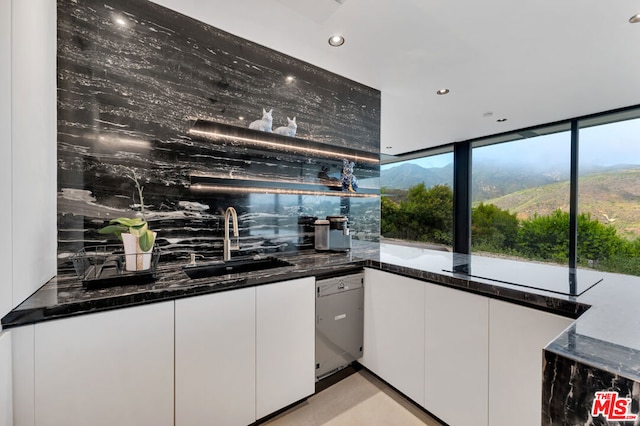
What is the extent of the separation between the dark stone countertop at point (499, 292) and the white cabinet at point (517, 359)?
56 mm

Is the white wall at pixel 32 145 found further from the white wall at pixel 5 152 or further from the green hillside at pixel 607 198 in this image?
the green hillside at pixel 607 198

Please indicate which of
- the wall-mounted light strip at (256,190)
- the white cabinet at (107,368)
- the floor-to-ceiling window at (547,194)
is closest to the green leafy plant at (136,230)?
the white cabinet at (107,368)

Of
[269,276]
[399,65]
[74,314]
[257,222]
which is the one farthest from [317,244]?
[399,65]

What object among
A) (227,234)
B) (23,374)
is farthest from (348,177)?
(23,374)

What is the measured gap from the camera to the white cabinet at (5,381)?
93cm

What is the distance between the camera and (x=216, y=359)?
1435 millimetres

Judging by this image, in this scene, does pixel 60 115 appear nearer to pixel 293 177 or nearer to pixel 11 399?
pixel 11 399

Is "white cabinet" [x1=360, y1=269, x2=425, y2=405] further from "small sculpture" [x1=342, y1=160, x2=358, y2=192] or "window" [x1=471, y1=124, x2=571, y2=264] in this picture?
"window" [x1=471, y1=124, x2=571, y2=264]

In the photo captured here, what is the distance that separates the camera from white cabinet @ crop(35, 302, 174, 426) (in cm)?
108

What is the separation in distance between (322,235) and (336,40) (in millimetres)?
1655

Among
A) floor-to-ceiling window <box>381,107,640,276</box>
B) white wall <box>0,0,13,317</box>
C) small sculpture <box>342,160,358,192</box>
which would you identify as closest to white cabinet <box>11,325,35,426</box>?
white wall <box>0,0,13,317</box>

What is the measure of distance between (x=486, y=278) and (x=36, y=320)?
6.84ft

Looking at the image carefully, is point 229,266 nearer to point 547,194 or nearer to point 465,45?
point 465,45

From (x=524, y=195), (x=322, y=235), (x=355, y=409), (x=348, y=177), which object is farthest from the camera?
(x=524, y=195)
